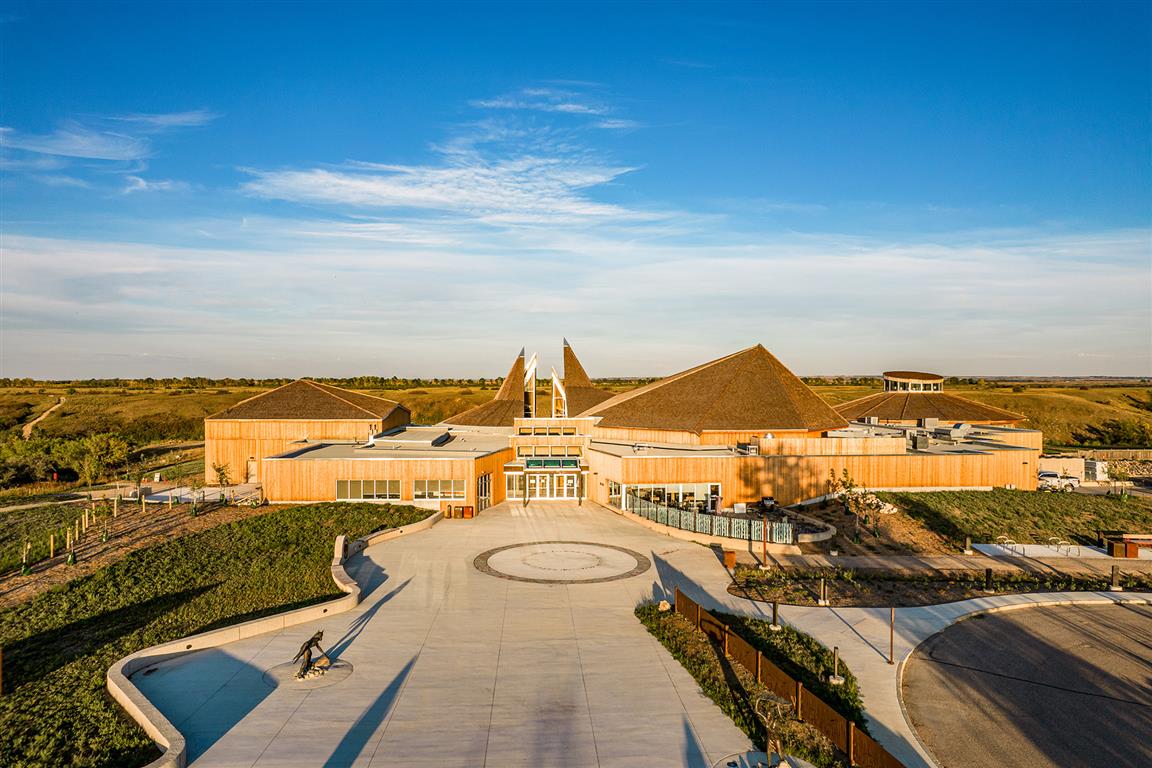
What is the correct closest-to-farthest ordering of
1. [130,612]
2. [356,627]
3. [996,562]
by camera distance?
[356,627]
[130,612]
[996,562]

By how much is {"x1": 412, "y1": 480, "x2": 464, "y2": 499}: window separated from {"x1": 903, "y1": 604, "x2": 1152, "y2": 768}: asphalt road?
2483 cm

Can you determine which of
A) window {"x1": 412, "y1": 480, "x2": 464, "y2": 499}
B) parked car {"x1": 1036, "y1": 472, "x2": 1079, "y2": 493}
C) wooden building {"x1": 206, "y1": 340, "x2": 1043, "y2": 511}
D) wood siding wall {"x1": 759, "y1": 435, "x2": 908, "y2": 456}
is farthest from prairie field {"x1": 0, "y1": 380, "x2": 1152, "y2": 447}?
window {"x1": 412, "y1": 480, "x2": 464, "y2": 499}

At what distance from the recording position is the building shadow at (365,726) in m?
12.8

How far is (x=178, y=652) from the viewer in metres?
18.0

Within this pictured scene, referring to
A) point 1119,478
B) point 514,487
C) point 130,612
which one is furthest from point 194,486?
point 1119,478

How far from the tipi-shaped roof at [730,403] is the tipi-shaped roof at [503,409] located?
1331cm

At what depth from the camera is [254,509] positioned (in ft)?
118

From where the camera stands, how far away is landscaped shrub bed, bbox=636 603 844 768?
13.4 metres

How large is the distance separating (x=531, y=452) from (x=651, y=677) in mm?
30928

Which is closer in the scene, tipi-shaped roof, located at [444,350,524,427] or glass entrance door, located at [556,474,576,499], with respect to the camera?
glass entrance door, located at [556,474,576,499]

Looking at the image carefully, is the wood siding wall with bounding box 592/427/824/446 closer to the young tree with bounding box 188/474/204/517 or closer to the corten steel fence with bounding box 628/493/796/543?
the corten steel fence with bounding box 628/493/796/543

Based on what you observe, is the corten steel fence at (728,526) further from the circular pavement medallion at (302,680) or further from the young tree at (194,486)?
the young tree at (194,486)

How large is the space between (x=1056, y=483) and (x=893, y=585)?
99.7 ft

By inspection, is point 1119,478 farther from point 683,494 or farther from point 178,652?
point 178,652
